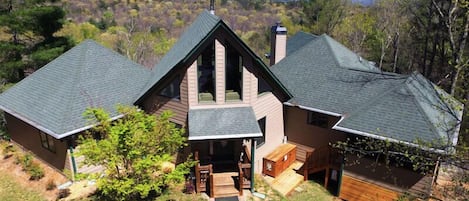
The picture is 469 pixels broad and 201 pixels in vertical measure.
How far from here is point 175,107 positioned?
1423 centimetres

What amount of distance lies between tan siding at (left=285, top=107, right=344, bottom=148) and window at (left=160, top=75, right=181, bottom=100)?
→ 18.9 feet

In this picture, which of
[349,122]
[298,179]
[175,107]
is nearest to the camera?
[349,122]

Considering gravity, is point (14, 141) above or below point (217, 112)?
below

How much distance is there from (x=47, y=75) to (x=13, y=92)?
6.44 ft

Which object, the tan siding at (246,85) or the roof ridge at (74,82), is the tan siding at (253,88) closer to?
the tan siding at (246,85)

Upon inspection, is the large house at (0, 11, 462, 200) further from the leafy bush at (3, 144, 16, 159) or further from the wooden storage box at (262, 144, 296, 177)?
the leafy bush at (3, 144, 16, 159)

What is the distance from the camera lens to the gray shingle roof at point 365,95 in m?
12.0

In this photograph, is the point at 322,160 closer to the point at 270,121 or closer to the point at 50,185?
the point at 270,121

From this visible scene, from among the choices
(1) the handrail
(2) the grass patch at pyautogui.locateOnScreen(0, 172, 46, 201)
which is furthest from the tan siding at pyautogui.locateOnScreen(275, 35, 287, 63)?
(2) the grass patch at pyautogui.locateOnScreen(0, 172, 46, 201)

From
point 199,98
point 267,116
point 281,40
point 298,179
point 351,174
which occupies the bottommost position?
point 298,179

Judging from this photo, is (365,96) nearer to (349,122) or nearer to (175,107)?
(349,122)

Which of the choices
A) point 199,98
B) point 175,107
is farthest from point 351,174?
point 175,107

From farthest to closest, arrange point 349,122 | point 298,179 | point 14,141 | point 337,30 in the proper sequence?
point 337,30
point 14,141
point 298,179
point 349,122

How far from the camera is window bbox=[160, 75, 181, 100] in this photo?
544 inches
